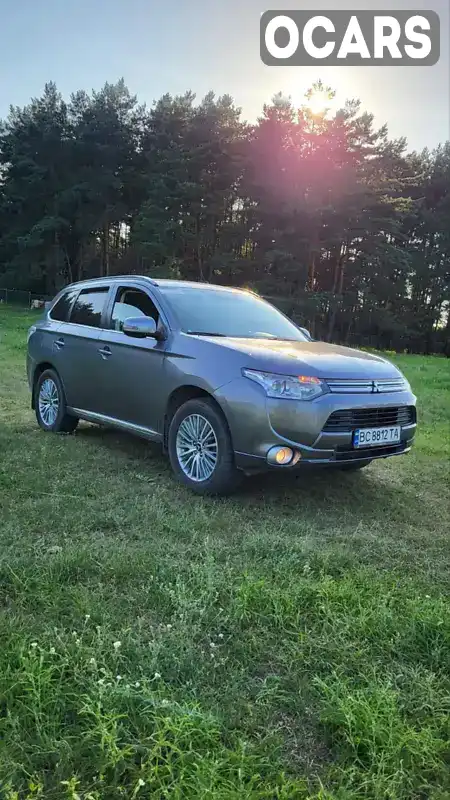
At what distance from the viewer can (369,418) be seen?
4363 millimetres

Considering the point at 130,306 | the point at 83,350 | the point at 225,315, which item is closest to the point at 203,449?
the point at 225,315

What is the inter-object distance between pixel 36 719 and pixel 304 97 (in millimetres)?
35440

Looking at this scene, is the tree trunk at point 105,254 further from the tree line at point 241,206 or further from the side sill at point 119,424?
the side sill at point 119,424

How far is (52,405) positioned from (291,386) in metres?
3.34

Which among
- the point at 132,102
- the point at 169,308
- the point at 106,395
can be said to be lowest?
the point at 106,395

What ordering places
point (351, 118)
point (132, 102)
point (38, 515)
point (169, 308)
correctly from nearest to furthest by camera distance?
point (38, 515)
point (169, 308)
point (351, 118)
point (132, 102)

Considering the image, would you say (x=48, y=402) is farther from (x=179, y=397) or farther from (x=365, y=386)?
(x=365, y=386)

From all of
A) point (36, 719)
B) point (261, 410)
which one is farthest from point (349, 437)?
point (36, 719)

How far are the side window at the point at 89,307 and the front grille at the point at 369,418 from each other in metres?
2.78

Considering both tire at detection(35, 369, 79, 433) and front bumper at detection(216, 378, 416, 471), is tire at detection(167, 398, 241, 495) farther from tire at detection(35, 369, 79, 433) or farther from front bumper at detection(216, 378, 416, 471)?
tire at detection(35, 369, 79, 433)

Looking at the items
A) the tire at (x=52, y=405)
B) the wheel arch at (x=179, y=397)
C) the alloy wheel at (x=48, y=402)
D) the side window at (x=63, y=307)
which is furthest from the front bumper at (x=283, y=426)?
the side window at (x=63, y=307)

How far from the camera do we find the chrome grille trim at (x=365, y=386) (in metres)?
4.21

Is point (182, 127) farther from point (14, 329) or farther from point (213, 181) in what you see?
point (14, 329)

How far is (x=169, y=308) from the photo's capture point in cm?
512
